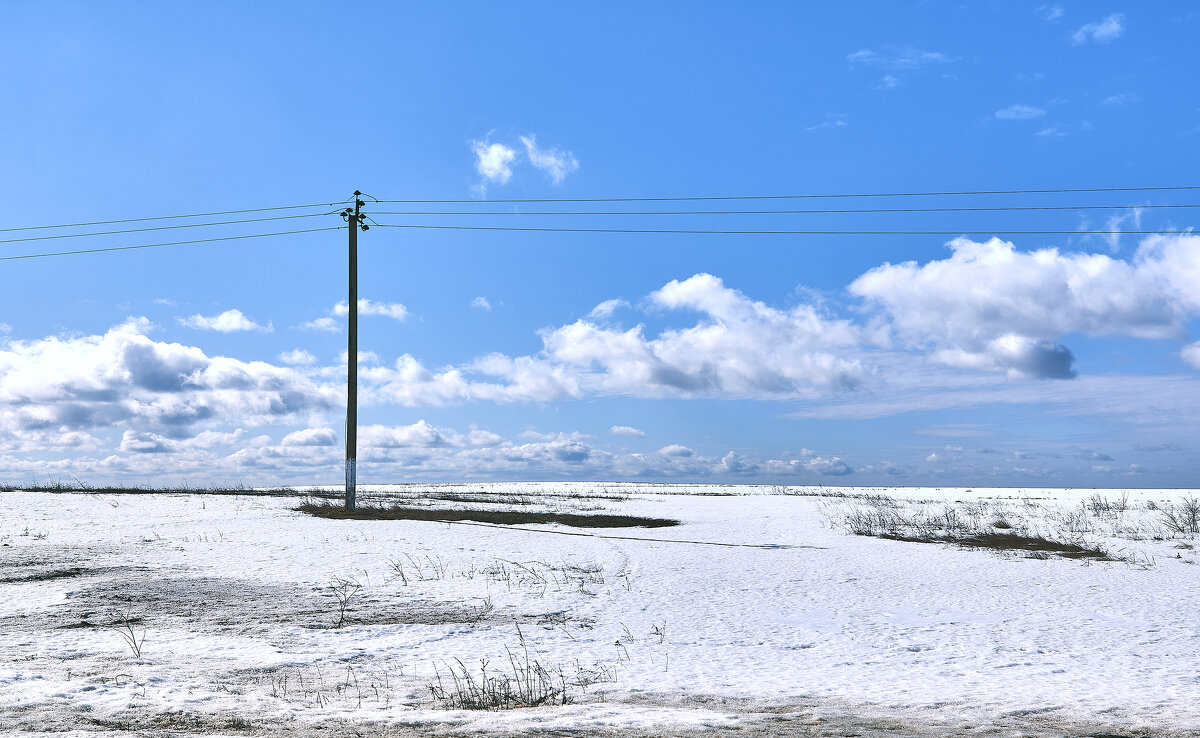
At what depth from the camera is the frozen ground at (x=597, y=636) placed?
4.83 metres

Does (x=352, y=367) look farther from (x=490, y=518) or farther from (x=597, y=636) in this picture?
(x=597, y=636)

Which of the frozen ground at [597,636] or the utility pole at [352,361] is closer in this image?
the frozen ground at [597,636]

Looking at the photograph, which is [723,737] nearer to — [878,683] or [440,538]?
[878,683]

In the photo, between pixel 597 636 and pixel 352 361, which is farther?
pixel 352 361

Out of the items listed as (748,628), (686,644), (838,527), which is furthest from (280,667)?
(838,527)

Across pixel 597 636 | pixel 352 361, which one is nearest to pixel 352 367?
pixel 352 361

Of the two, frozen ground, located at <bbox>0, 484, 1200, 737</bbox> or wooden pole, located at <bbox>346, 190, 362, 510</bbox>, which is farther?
wooden pole, located at <bbox>346, 190, 362, 510</bbox>

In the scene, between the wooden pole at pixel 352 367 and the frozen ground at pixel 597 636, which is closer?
the frozen ground at pixel 597 636

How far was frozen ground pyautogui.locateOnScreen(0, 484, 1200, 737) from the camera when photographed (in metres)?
4.83

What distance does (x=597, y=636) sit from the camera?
711cm

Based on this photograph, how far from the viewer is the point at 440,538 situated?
1384 centimetres

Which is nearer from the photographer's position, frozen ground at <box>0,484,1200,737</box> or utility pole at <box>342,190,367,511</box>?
frozen ground at <box>0,484,1200,737</box>

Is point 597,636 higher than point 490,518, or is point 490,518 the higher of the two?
point 490,518

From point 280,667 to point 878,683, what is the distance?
4578mm
